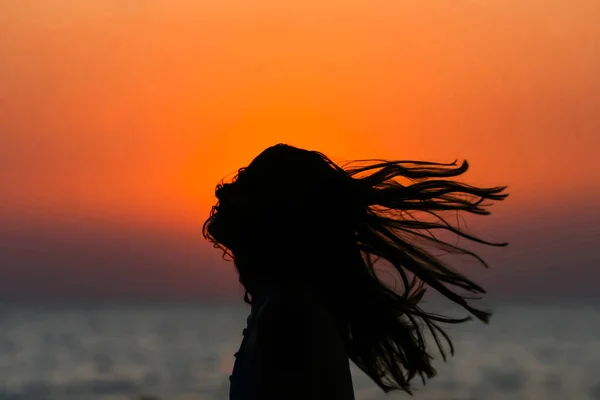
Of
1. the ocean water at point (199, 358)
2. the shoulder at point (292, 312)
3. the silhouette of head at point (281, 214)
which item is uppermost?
the ocean water at point (199, 358)

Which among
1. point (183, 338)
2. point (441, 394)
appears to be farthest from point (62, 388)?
point (183, 338)

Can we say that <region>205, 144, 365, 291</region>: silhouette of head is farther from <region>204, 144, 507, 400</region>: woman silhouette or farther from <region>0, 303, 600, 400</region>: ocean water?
<region>0, 303, 600, 400</region>: ocean water

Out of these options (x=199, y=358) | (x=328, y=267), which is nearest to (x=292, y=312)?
(x=328, y=267)

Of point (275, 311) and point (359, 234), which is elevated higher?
point (359, 234)

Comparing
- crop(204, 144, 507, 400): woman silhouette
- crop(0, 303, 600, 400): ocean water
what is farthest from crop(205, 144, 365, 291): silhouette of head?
crop(0, 303, 600, 400): ocean water

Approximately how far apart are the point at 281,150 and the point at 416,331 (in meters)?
0.89

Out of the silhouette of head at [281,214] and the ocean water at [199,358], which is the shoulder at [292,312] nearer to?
the silhouette of head at [281,214]

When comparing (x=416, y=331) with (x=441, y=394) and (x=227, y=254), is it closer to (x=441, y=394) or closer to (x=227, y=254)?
(x=227, y=254)

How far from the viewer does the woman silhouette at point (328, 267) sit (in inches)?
107

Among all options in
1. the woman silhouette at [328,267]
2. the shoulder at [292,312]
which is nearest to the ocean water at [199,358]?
the woman silhouette at [328,267]

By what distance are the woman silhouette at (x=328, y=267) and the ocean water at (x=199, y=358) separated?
8911 mm

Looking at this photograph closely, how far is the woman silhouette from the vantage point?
8.91 feet

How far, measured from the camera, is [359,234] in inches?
131

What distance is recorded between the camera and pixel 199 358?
18.2 meters
